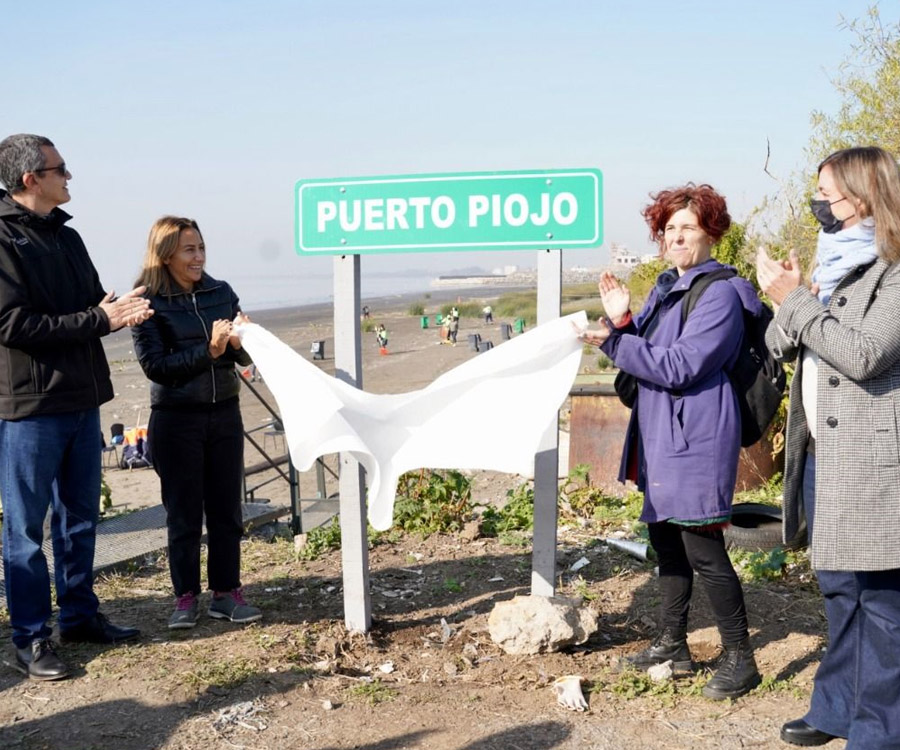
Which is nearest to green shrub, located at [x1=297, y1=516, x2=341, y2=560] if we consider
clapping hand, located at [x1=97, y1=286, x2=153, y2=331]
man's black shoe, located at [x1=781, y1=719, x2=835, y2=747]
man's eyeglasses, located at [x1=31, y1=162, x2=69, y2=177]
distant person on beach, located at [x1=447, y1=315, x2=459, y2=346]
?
clapping hand, located at [x1=97, y1=286, x2=153, y2=331]

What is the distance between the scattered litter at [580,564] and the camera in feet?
18.9

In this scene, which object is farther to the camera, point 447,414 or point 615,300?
point 447,414

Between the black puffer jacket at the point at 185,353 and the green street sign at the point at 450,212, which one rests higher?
the green street sign at the point at 450,212

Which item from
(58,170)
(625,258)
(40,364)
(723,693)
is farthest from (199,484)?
(625,258)

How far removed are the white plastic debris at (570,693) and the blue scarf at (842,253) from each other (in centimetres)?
187

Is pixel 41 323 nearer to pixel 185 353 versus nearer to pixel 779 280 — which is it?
pixel 185 353

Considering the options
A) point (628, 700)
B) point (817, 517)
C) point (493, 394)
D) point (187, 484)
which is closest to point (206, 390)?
point (187, 484)

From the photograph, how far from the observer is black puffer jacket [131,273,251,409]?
4.66 metres

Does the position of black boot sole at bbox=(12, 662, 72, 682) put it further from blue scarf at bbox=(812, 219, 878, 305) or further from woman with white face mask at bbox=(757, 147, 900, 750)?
blue scarf at bbox=(812, 219, 878, 305)

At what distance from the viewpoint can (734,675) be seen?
13.2 feet

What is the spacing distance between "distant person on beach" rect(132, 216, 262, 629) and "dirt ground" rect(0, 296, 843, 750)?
438 millimetres

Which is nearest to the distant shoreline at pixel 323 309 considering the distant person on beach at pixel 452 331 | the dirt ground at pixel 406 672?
the distant person on beach at pixel 452 331

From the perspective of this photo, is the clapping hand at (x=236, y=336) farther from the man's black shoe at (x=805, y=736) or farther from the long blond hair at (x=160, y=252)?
the man's black shoe at (x=805, y=736)

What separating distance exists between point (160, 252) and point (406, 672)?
7.64ft
